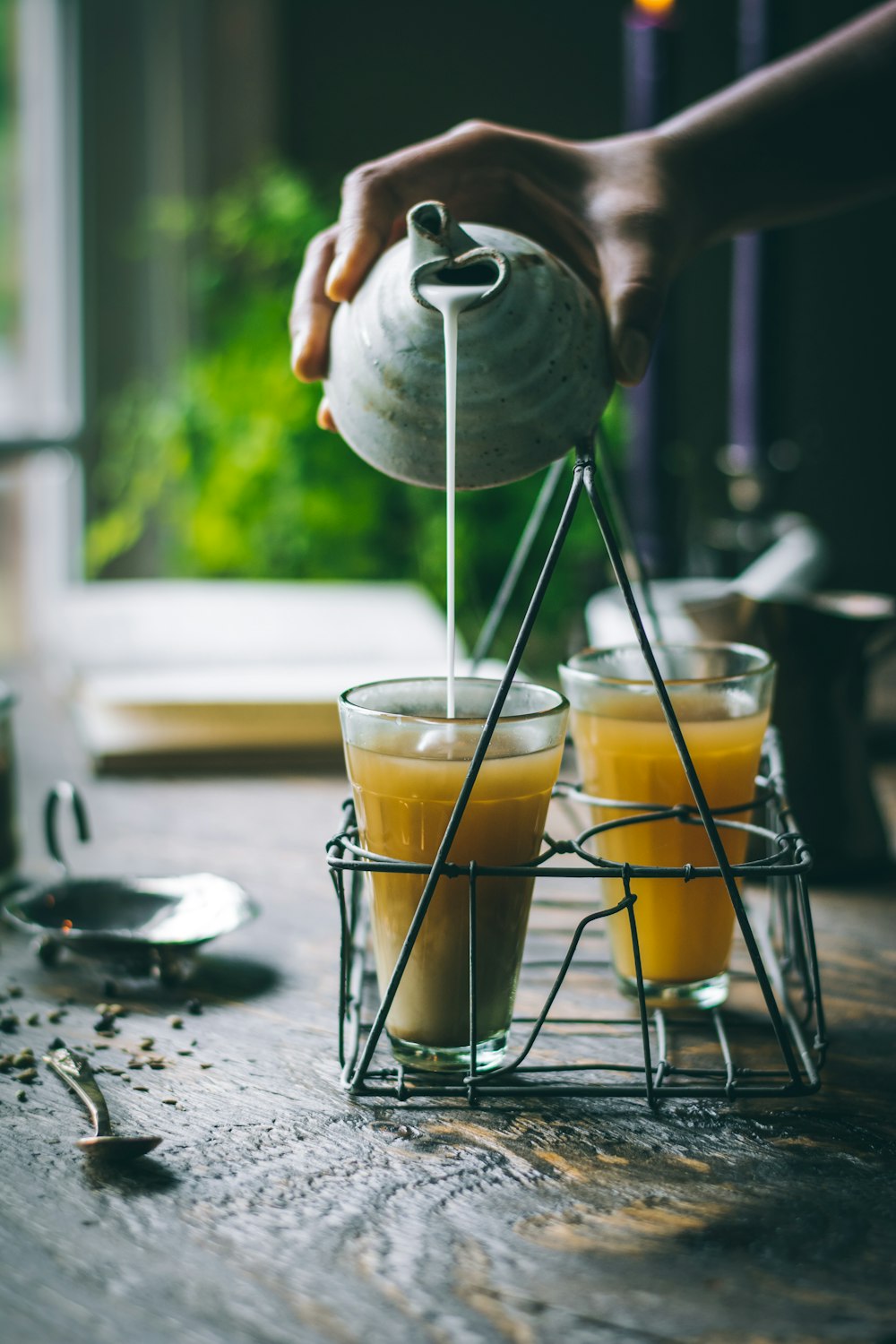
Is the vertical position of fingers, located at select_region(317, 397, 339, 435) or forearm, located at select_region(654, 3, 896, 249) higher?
forearm, located at select_region(654, 3, 896, 249)

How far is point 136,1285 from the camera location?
531mm

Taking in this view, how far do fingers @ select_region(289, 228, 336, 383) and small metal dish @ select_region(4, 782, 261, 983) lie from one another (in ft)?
1.19

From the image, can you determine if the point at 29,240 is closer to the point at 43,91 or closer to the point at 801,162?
the point at 43,91

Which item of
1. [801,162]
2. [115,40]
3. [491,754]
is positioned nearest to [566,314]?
[491,754]

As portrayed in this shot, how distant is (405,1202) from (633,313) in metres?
0.45

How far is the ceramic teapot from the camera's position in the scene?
2.14 ft

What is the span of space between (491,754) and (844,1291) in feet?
0.95

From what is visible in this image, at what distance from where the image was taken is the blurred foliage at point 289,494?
1.95 metres

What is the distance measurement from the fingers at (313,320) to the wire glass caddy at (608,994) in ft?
0.59

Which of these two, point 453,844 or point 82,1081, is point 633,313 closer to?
point 453,844

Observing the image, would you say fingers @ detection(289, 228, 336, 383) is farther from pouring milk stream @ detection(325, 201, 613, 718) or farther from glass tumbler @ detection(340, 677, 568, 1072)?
Answer: glass tumbler @ detection(340, 677, 568, 1072)

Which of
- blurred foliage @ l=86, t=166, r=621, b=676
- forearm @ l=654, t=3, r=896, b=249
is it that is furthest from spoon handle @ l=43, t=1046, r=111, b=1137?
blurred foliage @ l=86, t=166, r=621, b=676

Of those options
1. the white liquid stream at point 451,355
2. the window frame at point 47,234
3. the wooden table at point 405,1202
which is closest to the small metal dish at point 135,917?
the wooden table at point 405,1202

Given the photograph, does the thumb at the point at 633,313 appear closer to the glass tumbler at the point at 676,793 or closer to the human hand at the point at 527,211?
the human hand at the point at 527,211
